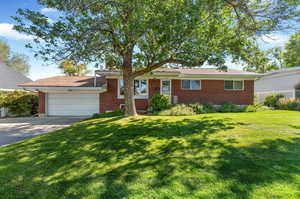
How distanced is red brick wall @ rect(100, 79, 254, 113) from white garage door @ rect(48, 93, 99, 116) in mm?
743

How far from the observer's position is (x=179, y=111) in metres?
10.2

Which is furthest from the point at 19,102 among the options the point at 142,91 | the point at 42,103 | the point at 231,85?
the point at 231,85

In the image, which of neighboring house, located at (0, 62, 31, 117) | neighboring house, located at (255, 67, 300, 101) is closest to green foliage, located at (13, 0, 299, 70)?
neighboring house, located at (255, 67, 300, 101)

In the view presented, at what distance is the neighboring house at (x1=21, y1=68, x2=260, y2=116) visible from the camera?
1221 centimetres

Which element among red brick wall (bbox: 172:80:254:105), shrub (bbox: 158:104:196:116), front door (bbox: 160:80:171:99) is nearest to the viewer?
shrub (bbox: 158:104:196:116)

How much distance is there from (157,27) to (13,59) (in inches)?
1542

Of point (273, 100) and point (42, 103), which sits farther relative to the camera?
point (273, 100)

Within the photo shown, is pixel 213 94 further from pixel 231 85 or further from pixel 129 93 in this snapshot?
pixel 129 93

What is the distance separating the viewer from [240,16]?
24.5 ft

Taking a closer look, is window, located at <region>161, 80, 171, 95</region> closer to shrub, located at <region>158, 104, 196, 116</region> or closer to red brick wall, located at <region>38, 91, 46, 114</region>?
shrub, located at <region>158, 104, 196, 116</region>

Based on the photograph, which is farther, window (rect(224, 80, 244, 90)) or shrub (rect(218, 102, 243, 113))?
window (rect(224, 80, 244, 90))

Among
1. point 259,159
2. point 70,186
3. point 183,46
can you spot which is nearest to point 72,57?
point 183,46

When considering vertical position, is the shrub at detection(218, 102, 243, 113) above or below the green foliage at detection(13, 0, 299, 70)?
below

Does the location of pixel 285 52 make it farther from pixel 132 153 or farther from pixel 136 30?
Answer: pixel 132 153
